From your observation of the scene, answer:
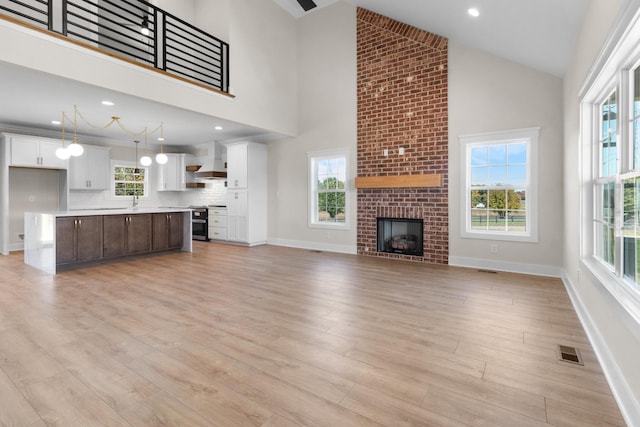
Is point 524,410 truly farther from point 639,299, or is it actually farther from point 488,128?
point 488,128

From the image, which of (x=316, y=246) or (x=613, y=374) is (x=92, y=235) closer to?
(x=316, y=246)

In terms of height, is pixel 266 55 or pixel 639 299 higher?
pixel 266 55

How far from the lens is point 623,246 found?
208 centimetres

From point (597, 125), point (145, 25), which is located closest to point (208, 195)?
point (145, 25)

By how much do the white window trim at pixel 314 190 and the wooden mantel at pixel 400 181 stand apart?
46 centimetres

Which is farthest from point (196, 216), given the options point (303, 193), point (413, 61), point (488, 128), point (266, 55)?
point (488, 128)

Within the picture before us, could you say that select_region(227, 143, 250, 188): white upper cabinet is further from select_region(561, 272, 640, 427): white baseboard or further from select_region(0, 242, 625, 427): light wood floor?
select_region(561, 272, 640, 427): white baseboard

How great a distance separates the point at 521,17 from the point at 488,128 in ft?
6.04

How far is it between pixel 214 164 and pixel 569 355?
7.72 m

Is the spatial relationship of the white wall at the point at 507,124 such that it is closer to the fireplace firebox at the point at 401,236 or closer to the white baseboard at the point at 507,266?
the white baseboard at the point at 507,266

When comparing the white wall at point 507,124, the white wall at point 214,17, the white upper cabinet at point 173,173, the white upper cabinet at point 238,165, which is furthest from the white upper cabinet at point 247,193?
the white wall at point 507,124

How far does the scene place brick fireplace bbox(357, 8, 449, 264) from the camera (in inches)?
219

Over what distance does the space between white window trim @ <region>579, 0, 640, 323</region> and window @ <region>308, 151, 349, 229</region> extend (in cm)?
416

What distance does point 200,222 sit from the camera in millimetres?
8523
